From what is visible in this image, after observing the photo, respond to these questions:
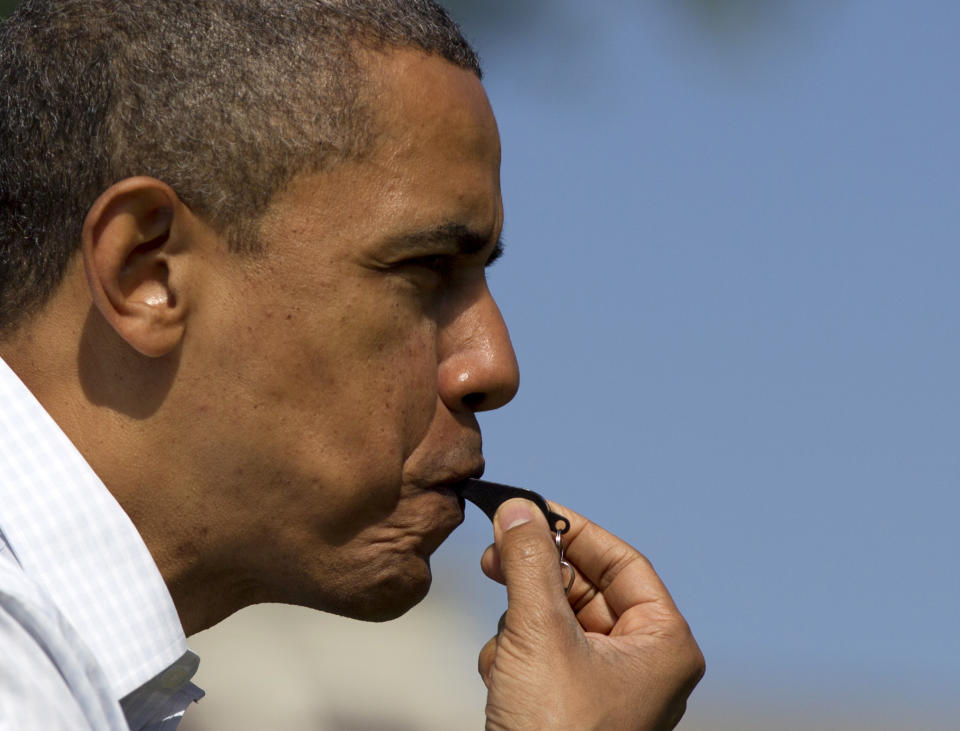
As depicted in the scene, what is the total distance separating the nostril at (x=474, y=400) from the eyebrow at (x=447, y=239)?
0.33 meters

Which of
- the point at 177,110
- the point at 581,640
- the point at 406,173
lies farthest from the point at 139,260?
the point at 581,640

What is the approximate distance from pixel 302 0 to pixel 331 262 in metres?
0.64

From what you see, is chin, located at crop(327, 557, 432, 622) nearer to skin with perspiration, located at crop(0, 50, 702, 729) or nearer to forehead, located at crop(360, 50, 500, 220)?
skin with perspiration, located at crop(0, 50, 702, 729)

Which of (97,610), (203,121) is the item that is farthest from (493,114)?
(97,610)

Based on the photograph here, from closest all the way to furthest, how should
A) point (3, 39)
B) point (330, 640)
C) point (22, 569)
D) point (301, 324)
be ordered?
point (22, 569), point (301, 324), point (3, 39), point (330, 640)

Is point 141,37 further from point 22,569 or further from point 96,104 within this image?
point 22,569

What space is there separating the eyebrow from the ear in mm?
487

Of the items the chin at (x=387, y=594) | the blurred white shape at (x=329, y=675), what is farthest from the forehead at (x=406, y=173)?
the blurred white shape at (x=329, y=675)

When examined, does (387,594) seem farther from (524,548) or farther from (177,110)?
(177,110)

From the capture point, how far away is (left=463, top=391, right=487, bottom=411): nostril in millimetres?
3527

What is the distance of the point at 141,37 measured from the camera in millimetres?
3428

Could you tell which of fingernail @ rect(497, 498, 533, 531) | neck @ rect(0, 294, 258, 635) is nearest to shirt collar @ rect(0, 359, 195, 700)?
neck @ rect(0, 294, 258, 635)

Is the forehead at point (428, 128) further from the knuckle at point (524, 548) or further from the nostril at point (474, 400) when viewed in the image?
the knuckle at point (524, 548)

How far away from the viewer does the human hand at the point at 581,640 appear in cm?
321
